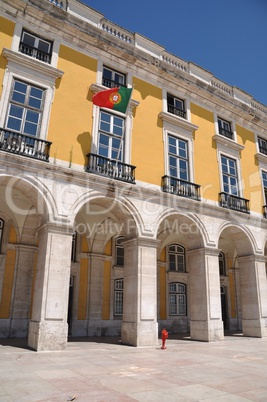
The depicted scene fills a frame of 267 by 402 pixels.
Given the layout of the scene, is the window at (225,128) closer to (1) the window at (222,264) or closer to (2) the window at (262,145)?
(2) the window at (262,145)

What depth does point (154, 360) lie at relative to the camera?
910cm

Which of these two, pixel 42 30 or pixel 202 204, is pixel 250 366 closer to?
pixel 202 204

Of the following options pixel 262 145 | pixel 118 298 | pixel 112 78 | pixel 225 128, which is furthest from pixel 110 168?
pixel 262 145

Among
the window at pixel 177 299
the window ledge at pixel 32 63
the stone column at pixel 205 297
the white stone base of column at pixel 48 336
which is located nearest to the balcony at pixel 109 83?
the window ledge at pixel 32 63

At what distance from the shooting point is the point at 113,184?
1321 centimetres

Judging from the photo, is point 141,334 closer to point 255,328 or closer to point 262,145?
point 255,328

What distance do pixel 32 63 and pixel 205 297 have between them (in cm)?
1235

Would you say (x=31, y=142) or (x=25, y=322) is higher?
(x=31, y=142)

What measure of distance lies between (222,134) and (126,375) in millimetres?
15102

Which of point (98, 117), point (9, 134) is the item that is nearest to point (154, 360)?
point (9, 134)

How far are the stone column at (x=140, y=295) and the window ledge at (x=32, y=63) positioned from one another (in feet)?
25.3

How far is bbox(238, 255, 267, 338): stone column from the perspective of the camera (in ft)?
53.7

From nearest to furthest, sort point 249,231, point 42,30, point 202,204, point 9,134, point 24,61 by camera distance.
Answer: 1. point 9,134
2. point 24,61
3. point 42,30
4. point 202,204
5. point 249,231

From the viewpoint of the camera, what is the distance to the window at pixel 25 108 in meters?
12.2
